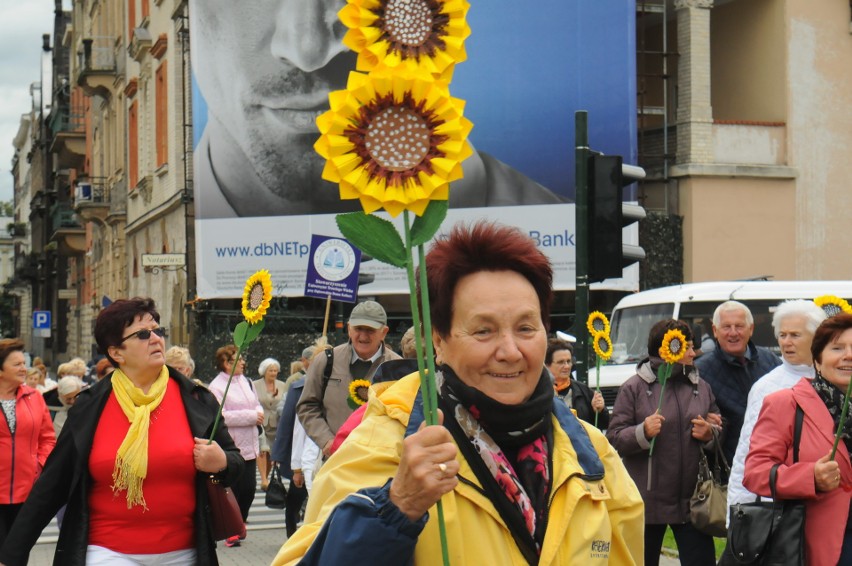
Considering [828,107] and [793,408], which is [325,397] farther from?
[828,107]

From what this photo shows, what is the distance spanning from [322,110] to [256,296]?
2586 cm

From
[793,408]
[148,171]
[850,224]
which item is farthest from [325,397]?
[148,171]

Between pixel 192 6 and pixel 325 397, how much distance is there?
935 inches

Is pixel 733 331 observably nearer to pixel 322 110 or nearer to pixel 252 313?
pixel 252 313

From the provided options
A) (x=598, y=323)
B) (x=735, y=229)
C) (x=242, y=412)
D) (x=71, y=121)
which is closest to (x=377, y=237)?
(x=598, y=323)

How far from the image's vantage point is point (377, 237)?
285 cm

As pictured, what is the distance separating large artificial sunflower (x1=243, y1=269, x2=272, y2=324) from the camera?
19.6 feet

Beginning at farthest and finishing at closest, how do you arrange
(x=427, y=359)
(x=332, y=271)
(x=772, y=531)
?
(x=332, y=271)
(x=772, y=531)
(x=427, y=359)

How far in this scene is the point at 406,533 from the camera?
9.13 feet

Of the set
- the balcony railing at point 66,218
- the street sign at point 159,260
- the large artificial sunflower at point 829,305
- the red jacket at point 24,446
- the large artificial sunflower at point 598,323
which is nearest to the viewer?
the large artificial sunflower at point 829,305

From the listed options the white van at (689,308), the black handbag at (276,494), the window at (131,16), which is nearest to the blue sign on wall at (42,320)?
the window at (131,16)

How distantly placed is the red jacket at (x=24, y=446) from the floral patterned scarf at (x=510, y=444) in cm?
673

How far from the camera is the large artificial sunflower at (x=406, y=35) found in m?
2.84

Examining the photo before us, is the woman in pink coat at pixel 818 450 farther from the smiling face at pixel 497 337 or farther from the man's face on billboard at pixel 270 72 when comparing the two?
the man's face on billboard at pixel 270 72
